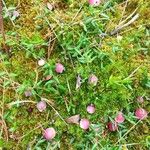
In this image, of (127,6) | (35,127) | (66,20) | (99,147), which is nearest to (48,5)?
(66,20)

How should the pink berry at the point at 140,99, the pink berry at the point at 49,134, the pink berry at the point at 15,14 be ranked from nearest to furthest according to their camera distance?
the pink berry at the point at 49,134, the pink berry at the point at 140,99, the pink berry at the point at 15,14

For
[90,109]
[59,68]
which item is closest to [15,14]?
[59,68]

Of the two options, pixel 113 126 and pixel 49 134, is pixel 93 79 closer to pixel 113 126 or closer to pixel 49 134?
pixel 113 126

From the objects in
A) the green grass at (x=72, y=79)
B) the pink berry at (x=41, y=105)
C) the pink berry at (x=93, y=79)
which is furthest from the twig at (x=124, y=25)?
the pink berry at (x=41, y=105)

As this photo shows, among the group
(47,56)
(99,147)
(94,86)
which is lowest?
(99,147)

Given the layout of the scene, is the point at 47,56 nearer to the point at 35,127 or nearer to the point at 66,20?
the point at 66,20

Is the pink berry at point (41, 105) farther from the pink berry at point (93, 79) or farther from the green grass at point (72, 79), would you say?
the pink berry at point (93, 79)

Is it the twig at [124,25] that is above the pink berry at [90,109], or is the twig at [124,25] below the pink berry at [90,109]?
above

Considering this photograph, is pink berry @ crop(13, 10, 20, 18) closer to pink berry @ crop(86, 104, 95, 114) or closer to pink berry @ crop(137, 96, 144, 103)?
pink berry @ crop(86, 104, 95, 114)

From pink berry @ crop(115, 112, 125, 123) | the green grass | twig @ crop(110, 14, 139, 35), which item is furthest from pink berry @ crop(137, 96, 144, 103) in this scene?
twig @ crop(110, 14, 139, 35)
